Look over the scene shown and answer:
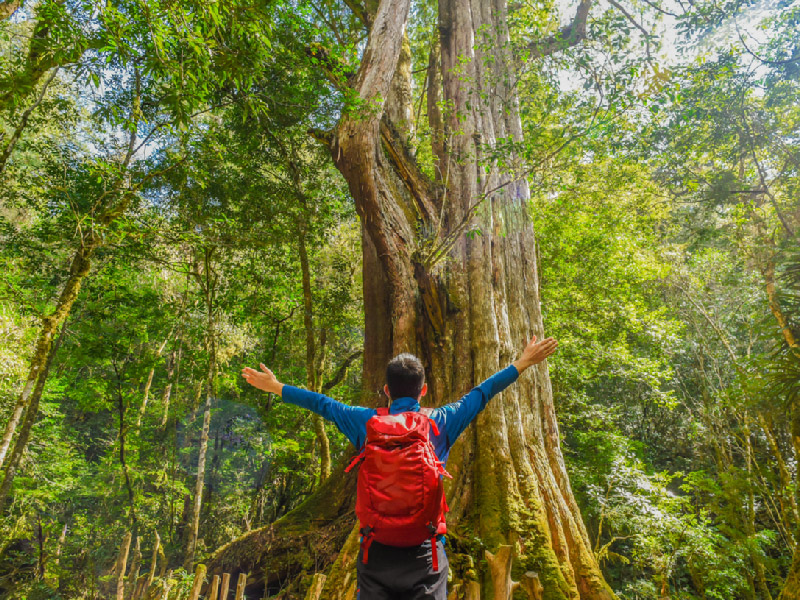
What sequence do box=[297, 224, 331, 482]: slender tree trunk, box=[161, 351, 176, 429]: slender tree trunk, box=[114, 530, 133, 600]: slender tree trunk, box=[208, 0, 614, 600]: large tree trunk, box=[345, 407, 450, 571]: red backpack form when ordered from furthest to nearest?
box=[161, 351, 176, 429]: slender tree trunk → box=[297, 224, 331, 482]: slender tree trunk → box=[114, 530, 133, 600]: slender tree trunk → box=[208, 0, 614, 600]: large tree trunk → box=[345, 407, 450, 571]: red backpack

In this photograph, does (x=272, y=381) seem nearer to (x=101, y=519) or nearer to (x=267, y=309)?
(x=267, y=309)

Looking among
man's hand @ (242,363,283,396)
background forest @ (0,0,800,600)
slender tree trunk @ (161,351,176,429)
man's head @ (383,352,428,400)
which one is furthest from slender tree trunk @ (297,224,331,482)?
slender tree trunk @ (161,351,176,429)

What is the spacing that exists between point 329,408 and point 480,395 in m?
0.76

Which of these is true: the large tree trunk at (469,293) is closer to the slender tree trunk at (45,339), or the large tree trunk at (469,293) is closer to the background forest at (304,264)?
the background forest at (304,264)

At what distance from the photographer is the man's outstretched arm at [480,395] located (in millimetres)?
→ 1967

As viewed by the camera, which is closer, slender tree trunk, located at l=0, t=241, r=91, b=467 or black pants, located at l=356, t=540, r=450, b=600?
black pants, located at l=356, t=540, r=450, b=600

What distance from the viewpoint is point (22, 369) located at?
5.98 m

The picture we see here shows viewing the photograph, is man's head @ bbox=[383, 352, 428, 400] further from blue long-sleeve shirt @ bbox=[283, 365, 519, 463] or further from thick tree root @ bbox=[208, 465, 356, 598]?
thick tree root @ bbox=[208, 465, 356, 598]

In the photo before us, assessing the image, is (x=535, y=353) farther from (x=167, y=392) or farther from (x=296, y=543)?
(x=167, y=392)

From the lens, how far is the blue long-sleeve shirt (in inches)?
76.7

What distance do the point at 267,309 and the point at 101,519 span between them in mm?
8876

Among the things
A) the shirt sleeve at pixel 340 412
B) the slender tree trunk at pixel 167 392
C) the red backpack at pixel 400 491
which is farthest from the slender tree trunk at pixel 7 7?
the slender tree trunk at pixel 167 392

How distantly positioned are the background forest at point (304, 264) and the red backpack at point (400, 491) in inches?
140

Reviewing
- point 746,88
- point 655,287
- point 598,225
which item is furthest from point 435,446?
point 655,287
